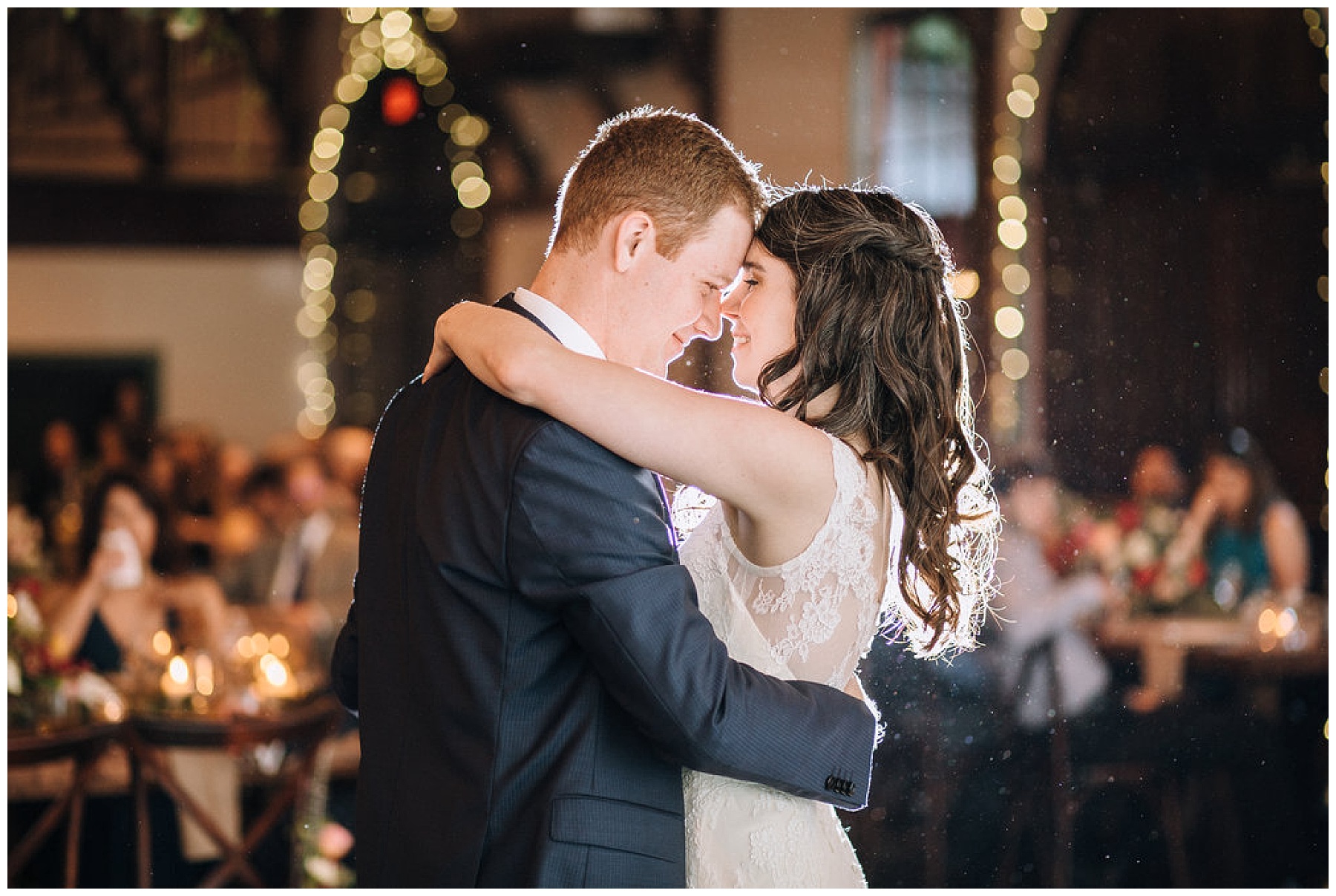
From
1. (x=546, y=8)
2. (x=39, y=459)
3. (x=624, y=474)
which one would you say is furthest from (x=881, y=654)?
(x=39, y=459)

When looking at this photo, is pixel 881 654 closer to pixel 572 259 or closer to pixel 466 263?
pixel 572 259

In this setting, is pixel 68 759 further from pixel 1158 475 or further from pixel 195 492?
pixel 1158 475

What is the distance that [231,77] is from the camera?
9.45m

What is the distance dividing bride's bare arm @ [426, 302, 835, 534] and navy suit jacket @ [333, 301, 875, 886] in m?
0.04

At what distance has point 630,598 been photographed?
159 centimetres

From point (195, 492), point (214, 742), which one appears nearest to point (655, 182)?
point (214, 742)

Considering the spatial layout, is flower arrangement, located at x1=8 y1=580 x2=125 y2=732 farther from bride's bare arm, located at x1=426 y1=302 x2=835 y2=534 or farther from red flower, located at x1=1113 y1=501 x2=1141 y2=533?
red flower, located at x1=1113 y1=501 x2=1141 y2=533

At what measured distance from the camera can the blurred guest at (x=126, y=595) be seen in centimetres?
466

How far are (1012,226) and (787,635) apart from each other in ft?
5.71

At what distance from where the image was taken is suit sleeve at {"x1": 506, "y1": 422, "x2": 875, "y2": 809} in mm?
1591

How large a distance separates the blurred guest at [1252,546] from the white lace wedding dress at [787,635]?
3.55 m

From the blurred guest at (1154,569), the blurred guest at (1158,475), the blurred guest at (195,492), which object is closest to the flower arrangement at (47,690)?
the blurred guest at (195,492)

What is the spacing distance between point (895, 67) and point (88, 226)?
836 cm

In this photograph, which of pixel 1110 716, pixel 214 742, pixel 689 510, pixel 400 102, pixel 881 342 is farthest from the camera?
pixel 214 742
